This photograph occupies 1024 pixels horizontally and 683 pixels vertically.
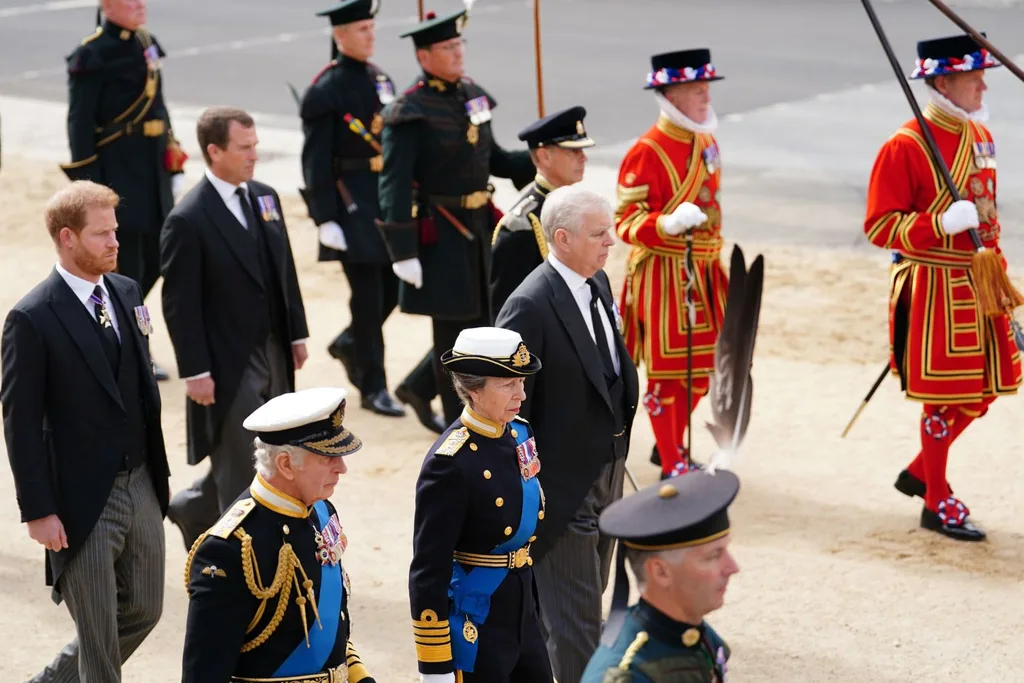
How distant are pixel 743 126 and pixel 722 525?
1392 centimetres

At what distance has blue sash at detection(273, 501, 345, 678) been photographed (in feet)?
14.7

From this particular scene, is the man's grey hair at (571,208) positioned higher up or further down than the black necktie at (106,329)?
higher up

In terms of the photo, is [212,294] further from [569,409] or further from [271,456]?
[271,456]

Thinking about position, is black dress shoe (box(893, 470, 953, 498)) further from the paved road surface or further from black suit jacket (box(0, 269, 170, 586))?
the paved road surface

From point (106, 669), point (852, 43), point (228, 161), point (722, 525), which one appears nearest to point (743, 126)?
point (852, 43)

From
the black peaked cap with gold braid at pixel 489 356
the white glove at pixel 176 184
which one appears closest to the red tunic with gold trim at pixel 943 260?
the black peaked cap with gold braid at pixel 489 356

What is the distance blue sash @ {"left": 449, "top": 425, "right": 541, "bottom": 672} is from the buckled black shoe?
198 inches

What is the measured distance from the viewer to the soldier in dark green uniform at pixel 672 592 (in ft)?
12.4

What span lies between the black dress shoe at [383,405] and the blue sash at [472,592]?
4.77 m

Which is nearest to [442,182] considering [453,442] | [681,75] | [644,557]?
[681,75]

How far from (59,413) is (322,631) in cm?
167

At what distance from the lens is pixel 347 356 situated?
10133 mm

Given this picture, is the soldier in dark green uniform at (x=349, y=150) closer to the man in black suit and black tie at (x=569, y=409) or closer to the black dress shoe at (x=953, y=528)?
the black dress shoe at (x=953, y=528)

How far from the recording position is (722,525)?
385cm
